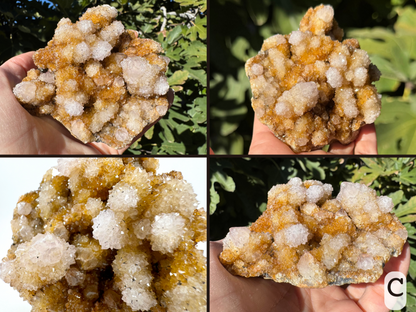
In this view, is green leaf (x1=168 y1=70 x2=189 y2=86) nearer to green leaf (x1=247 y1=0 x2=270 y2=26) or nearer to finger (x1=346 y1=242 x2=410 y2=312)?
green leaf (x1=247 y1=0 x2=270 y2=26)

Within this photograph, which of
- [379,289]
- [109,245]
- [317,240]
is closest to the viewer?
[109,245]

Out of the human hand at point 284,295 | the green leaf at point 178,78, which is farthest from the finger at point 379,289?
the green leaf at point 178,78

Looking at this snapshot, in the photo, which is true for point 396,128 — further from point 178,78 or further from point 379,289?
point 178,78

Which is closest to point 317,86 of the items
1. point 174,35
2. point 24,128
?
point 174,35

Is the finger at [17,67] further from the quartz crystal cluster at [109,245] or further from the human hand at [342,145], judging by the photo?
the human hand at [342,145]

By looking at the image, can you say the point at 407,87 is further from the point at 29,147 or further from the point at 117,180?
the point at 29,147

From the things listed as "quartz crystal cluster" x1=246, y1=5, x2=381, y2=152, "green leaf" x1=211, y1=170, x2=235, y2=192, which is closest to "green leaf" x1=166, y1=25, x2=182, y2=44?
"quartz crystal cluster" x1=246, y1=5, x2=381, y2=152
